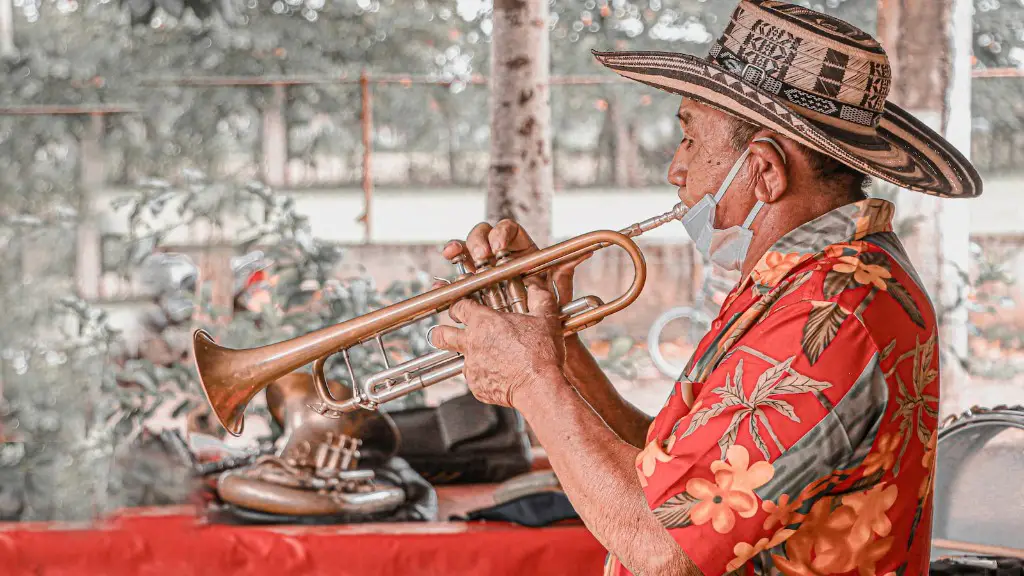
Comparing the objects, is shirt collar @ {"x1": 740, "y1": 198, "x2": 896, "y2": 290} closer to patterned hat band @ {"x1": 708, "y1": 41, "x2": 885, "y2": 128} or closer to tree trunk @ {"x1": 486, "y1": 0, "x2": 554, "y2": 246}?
patterned hat band @ {"x1": 708, "y1": 41, "x2": 885, "y2": 128}

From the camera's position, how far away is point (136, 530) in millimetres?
Result: 3676

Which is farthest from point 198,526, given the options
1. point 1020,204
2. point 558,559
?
point 1020,204

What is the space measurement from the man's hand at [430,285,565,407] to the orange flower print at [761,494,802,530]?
17.3 inches

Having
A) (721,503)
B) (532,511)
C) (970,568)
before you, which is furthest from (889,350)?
(532,511)

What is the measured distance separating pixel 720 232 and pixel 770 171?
0.17 metres

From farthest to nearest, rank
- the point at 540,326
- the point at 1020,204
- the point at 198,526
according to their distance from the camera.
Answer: the point at 1020,204 < the point at 198,526 < the point at 540,326

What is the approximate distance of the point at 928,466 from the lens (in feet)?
5.38

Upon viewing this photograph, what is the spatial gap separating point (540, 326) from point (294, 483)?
2.44 m

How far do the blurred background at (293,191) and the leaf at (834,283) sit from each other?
356 cm

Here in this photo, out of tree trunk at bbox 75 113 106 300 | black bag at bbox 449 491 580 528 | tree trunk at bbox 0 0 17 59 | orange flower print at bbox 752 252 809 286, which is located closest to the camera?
orange flower print at bbox 752 252 809 286

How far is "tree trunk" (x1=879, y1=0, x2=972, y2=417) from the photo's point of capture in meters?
5.32

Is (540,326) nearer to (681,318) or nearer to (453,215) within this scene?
(681,318)

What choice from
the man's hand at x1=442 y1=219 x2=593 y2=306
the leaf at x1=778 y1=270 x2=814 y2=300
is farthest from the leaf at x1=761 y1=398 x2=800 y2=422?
the man's hand at x1=442 y1=219 x2=593 y2=306

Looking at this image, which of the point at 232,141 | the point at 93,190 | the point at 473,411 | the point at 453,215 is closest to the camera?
the point at 473,411
